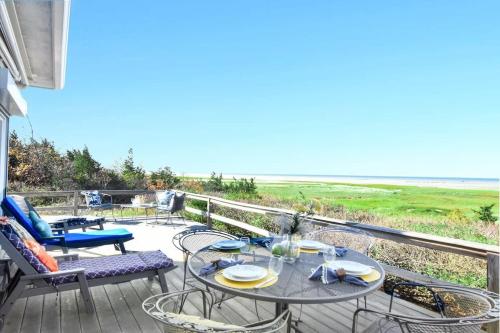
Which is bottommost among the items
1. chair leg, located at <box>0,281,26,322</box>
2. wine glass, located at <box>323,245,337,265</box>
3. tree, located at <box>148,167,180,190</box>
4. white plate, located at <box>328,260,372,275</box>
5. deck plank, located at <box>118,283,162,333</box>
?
deck plank, located at <box>118,283,162,333</box>

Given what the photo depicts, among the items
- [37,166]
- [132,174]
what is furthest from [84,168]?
[132,174]

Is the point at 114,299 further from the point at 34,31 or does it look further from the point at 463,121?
the point at 463,121

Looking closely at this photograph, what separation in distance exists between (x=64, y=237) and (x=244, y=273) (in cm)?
315

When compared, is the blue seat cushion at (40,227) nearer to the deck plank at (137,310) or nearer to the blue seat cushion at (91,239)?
the blue seat cushion at (91,239)

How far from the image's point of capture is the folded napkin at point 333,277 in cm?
183

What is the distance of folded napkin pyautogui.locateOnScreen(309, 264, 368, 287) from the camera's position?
183 centimetres

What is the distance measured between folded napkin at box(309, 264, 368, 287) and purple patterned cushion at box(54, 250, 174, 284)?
161cm

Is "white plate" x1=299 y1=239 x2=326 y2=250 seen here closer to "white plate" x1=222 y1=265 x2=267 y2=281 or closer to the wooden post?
"white plate" x1=222 y1=265 x2=267 y2=281

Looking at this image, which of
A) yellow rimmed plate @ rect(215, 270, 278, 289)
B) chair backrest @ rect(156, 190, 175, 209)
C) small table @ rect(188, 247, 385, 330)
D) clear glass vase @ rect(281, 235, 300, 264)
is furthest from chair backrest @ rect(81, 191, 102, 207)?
yellow rimmed plate @ rect(215, 270, 278, 289)

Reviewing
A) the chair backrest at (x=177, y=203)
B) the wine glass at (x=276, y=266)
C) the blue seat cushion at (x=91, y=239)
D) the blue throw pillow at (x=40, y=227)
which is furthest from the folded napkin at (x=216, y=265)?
the chair backrest at (x=177, y=203)

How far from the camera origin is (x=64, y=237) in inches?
159

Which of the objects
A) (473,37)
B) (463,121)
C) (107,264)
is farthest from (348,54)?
(107,264)

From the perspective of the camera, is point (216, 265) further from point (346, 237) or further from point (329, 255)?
point (346, 237)

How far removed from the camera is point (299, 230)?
226 cm
